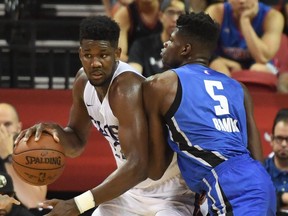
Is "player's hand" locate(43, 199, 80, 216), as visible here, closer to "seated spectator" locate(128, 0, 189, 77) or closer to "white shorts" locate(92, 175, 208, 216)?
"white shorts" locate(92, 175, 208, 216)

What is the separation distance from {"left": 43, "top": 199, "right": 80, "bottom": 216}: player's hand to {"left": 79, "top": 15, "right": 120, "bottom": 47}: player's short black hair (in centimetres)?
89

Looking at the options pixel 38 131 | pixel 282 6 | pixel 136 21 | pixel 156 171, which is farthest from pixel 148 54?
pixel 156 171

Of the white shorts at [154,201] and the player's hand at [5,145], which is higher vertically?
the white shorts at [154,201]

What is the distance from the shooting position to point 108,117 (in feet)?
15.3

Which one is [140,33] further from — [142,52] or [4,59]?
[4,59]

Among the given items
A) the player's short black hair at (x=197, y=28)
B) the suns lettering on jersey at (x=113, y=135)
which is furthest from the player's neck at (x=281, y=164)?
the player's short black hair at (x=197, y=28)

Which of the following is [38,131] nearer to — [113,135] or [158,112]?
[113,135]

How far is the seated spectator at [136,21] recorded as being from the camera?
7.21 metres

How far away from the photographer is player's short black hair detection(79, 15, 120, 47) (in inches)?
175

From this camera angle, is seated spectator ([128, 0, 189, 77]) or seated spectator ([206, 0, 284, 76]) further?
seated spectator ([128, 0, 189, 77])

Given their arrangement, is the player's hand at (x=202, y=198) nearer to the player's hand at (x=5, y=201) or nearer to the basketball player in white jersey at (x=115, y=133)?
the basketball player in white jersey at (x=115, y=133)

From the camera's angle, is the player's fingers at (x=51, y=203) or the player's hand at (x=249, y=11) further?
the player's hand at (x=249, y=11)

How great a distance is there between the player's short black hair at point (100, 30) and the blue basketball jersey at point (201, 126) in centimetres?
41

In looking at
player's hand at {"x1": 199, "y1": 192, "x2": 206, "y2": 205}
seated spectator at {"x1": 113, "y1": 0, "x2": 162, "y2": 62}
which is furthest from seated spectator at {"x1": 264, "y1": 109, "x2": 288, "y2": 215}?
player's hand at {"x1": 199, "y1": 192, "x2": 206, "y2": 205}
